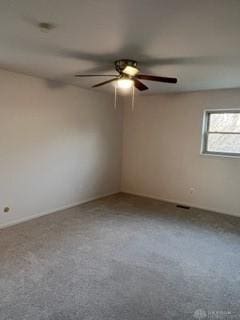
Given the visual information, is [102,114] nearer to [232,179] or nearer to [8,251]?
[232,179]

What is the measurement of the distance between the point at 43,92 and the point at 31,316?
320 cm

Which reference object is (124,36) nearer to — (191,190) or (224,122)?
(224,122)

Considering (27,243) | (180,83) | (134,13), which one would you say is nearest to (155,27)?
(134,13)

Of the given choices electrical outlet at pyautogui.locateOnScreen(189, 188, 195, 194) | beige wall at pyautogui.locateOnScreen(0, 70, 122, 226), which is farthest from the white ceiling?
electrical outlet at pyautogui.locateOnScreen(189, 188, 195, 194)

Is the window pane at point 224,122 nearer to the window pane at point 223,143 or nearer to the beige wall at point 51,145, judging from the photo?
the window pane at point 223,143

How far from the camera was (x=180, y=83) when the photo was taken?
4.14 m

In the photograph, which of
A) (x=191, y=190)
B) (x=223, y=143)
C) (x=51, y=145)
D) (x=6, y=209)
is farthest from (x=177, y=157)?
(x=6, y=209)

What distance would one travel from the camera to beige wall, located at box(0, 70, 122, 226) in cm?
374

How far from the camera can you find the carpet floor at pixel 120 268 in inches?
83.0

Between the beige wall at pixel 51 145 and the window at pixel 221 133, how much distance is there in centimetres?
196

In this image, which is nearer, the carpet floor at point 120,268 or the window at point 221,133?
the carpet floor at point 120,268

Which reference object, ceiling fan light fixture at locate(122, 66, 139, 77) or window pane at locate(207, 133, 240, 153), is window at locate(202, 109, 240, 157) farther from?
ceiling fan light fixture at locate(122, 66, 139, 77)

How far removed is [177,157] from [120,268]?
297cm

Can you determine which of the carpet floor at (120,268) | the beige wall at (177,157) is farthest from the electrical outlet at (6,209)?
the beige wall at (177,157)
